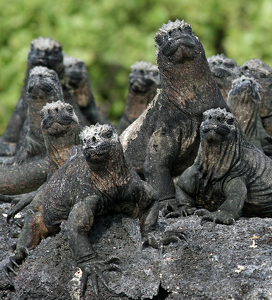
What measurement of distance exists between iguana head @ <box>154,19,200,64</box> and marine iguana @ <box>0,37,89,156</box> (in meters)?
3.75

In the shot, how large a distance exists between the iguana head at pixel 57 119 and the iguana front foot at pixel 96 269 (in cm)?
217

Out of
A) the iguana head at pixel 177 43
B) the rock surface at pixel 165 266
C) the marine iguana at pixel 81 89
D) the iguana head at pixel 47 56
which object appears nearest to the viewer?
the rock surface at pixel 165 266

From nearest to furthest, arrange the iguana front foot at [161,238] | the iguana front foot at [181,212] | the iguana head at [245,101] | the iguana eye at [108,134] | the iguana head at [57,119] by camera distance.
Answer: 1. the iguana eye at [108,134]
2. the iguana front foot at [161,238]
3. the iguana front foot at [181,212]
4. the iguana head at [57,119]
5. the iguana head at [245,101]

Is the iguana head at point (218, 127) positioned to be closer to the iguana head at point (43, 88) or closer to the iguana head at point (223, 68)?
the iguana head at point (43, 88)

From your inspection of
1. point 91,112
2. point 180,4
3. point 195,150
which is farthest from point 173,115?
point 180,4

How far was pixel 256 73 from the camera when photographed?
11.7 meters

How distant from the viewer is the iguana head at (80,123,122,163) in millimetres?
7469

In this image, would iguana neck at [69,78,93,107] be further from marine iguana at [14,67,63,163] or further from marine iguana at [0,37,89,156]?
marine iguana at [14,67,63,163]

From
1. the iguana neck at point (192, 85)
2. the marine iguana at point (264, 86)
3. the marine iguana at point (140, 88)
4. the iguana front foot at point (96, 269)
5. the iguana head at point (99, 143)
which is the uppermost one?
the marine iguana at point (140, 88)

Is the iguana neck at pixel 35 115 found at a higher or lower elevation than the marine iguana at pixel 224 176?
higher

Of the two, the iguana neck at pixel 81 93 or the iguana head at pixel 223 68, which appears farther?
the iguana neck at pixel 81 93

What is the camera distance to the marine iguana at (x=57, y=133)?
9109 mm

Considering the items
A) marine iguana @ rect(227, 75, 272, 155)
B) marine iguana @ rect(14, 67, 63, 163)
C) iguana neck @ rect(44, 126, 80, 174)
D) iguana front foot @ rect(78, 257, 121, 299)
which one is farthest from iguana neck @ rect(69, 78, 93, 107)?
iguana front foot @ rect(78, 257, 121, 299)

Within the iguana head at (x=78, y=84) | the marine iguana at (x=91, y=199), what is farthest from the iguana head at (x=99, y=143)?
the iguana head at (x=78, y=84)
